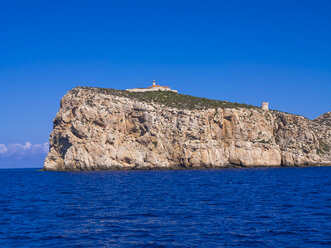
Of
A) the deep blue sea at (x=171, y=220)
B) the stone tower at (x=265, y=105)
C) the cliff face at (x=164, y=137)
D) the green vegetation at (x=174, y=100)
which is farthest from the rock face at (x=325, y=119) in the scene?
the deep blue sea at (x=171, y=220)

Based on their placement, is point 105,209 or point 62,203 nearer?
point 105,209

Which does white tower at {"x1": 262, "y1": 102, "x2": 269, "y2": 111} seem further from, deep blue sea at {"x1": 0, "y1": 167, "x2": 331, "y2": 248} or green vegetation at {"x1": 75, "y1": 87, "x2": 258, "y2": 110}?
deep blue sea at {"x1": 0, "y1": 167, "x2": 331, "y2": 248}

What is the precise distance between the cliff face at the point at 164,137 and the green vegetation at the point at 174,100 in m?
3.04

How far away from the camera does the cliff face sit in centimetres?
9281

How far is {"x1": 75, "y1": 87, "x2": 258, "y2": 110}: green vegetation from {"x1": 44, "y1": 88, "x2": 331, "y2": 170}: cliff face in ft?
9.99

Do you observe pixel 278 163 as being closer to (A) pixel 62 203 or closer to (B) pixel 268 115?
(B) pixel 268 115

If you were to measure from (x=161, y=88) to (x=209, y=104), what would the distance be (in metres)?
22.7

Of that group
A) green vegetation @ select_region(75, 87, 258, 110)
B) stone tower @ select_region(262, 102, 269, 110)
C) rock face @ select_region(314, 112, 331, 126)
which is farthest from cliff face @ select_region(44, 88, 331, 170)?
rock face @ select_region(314, 112, 331, 126)

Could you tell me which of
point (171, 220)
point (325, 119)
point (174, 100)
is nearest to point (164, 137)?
point (174, 100)

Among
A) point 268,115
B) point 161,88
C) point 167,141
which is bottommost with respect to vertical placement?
point 167,141

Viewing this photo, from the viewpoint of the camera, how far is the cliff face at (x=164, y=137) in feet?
305

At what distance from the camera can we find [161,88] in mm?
123500

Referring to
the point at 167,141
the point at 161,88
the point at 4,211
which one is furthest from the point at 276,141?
the point at 4,211

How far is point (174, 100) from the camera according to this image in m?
107
